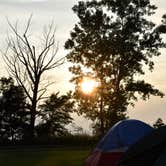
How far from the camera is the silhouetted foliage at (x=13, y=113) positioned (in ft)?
196

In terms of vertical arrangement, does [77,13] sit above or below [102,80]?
above

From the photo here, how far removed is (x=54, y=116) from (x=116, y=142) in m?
47.2

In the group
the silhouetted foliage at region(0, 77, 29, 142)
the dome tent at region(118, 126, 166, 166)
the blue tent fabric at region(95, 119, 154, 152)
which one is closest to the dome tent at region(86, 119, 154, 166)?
the blue tent fabric at region(95, 119, 154, 152)

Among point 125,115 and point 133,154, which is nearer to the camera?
point 133,154

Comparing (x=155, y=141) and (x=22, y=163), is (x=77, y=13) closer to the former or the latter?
(x=22, y=163)

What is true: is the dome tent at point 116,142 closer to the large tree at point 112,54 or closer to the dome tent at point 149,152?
the dome tent at point 149,152

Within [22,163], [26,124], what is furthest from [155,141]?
[26,124]

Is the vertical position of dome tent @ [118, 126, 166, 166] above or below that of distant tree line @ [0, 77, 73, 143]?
below

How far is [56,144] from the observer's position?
147 feet

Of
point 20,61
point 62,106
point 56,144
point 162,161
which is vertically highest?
point 20,61

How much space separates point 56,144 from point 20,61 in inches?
657

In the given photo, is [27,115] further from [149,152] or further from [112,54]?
[149,152]

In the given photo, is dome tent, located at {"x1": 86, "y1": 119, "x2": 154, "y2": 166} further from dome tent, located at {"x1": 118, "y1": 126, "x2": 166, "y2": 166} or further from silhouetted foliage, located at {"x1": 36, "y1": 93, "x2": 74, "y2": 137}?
silhouetted foliage, located at {"x1": 36, "y1": 93, "x2": 74, "y2": 137}

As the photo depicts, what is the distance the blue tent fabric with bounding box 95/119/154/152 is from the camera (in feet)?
44.1
